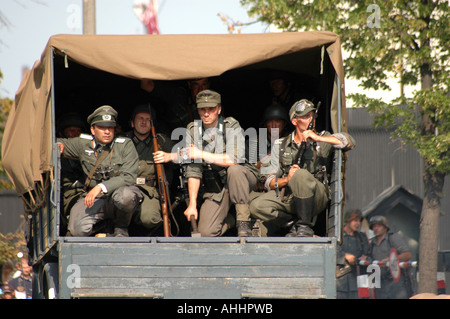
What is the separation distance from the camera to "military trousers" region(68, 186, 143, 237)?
7.91 meters

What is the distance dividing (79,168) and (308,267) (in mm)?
2887

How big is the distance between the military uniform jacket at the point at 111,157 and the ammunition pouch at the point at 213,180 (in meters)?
0.68

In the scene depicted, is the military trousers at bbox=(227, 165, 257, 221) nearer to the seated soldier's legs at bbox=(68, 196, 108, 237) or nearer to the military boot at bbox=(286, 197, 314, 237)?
the military boot at bbox=(286, 197, 314, 237)

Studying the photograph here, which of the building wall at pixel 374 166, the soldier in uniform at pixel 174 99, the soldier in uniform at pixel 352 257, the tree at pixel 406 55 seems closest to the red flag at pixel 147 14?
the building wall at pixel 374 166

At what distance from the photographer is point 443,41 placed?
526 inches

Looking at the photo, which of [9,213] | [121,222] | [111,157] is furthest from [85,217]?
[9,213]

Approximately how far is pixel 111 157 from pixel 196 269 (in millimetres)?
1572

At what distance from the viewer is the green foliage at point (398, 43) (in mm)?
13281

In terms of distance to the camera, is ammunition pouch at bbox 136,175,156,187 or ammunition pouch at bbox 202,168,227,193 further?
ammunition pouch at bbox 136,175,156,187

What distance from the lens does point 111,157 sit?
8250 mm

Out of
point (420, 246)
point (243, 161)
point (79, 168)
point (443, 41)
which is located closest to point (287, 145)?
point (243, 161)

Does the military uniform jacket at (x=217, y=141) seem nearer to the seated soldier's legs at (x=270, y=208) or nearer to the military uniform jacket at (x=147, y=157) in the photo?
the seated soldier's legs at (x=270, y=208)

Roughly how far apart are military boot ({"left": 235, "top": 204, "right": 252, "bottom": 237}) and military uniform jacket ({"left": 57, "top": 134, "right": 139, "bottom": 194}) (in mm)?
1068

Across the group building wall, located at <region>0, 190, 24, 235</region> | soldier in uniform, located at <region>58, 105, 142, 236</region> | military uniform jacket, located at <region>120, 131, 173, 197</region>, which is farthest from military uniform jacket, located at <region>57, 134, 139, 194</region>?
building wall, located at <region>0, 190, 24, 235</region>
